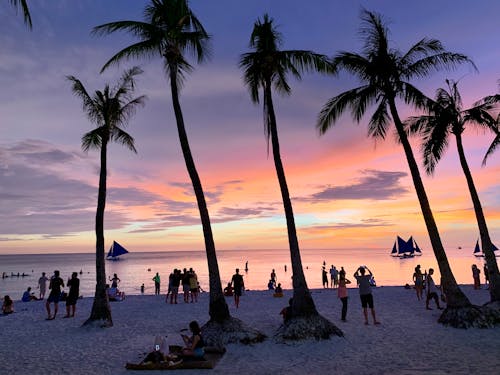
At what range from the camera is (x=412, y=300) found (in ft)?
71.2

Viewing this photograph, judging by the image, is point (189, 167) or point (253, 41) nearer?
point (189, 167)

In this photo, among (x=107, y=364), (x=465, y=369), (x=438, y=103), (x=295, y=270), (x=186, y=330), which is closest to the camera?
(x=465, y=369)

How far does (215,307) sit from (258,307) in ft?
27.5

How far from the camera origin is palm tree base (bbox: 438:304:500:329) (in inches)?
538

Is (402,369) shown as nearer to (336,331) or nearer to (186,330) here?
(336,331)

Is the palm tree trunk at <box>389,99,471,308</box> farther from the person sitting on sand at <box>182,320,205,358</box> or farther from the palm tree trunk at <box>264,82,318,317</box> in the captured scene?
the person sitting on sand at <box>182,320,205,358</box>

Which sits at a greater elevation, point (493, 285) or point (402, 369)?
point (493, 285)

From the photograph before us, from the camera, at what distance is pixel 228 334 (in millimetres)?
12648

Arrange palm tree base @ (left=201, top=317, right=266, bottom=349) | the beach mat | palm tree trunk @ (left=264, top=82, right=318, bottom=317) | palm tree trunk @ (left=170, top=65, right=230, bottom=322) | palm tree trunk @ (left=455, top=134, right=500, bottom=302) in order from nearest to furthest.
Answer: the beach mat
palm tree base @ (left=201, top=317, right=266, bottom=349)
palm tree trunk @ (left=170, top=65, right=230, bottom=322)
palm tree trunk @ (left=264, top=82, right=318, bottom=317)
palm tree trunk @ (left=455, top=134, right=500, bottom=302)

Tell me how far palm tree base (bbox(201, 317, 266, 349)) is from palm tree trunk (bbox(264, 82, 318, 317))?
5.77 ft

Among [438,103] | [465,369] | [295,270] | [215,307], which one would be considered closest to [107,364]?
[215,307]

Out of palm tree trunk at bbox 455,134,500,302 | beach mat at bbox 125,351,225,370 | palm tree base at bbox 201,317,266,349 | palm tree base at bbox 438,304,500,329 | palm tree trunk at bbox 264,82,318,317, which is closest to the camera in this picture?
beach mat at bbox 125,351,225,370

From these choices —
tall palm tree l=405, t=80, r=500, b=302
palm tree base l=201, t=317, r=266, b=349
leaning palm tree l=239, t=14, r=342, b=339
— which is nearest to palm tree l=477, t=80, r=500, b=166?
tall palm tree l=405, t=80, r=500, b=302

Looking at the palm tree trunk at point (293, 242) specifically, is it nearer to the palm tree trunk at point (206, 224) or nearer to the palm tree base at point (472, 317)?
the palm tree trunk at point (206, 224)
